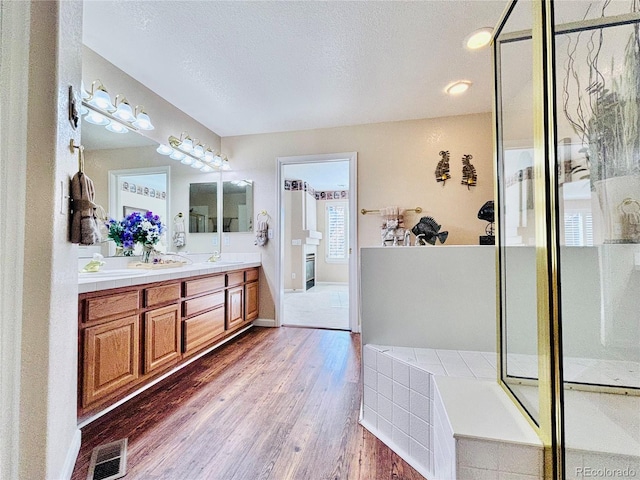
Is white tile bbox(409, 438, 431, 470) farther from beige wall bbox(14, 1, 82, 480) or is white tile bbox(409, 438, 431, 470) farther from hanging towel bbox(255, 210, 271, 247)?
hanging towel bbox(255, 210, 271, 247)

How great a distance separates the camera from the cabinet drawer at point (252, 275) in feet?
11.1

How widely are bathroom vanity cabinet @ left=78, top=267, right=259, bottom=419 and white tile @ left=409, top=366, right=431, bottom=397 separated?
64.5 inches

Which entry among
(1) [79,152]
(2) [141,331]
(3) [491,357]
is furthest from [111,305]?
(3) [491,357]

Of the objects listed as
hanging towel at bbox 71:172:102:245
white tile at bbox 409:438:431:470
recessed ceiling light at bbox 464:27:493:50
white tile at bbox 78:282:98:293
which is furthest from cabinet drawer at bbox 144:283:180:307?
recessed ceiling light at bbox 464:27:493:50

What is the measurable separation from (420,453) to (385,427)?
225mm

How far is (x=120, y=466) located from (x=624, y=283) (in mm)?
2300

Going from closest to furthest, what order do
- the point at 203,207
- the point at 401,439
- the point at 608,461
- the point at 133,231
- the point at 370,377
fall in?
the point at 608,461 < the point at 401,439 < the point at 370,377 < the point at 133,231 < the point at 203,207

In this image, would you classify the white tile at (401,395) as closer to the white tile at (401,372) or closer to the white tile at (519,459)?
the white tile at (401,372)

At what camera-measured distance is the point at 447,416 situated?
3.31ft

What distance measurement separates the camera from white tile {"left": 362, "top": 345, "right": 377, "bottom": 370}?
1580mm

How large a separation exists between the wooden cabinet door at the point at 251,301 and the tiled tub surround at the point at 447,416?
6.55 ft

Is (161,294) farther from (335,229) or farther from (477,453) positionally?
(335,229)

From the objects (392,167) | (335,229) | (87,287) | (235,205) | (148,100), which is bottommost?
(87,287)

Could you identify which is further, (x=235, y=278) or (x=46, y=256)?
(x=235, y=278)
